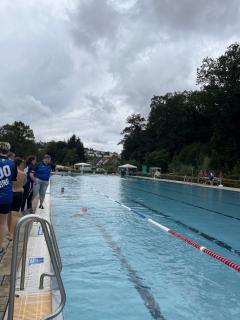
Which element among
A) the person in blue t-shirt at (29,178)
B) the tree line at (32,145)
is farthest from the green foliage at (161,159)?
the person in blue t-shirt at (29,178)

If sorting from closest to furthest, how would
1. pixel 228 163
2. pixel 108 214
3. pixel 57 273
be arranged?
1. pixel 57 273
2. pixel 108 214
3. pixel 228 163

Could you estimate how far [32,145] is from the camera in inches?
3782

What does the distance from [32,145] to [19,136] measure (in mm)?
3490

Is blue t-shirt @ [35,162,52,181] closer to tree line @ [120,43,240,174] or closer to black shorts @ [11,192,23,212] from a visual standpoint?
black shorts @ [11,192,23,212]

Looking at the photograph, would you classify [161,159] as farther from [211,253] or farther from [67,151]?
[211,253]

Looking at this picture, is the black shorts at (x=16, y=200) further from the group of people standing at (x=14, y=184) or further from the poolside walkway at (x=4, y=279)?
the poolside walkway at (x=4, y=279)

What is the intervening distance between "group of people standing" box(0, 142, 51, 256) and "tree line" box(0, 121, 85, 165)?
79574mm

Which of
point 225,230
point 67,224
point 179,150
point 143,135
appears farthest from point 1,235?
point 143,135

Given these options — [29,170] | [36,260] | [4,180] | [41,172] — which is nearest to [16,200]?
[36,260]

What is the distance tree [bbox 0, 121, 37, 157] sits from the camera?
9094cm

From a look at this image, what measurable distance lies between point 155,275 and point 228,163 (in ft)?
137

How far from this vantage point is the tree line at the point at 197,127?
45.1 meters

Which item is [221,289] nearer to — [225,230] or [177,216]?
[225,230]

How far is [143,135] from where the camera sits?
Result: 253ft
